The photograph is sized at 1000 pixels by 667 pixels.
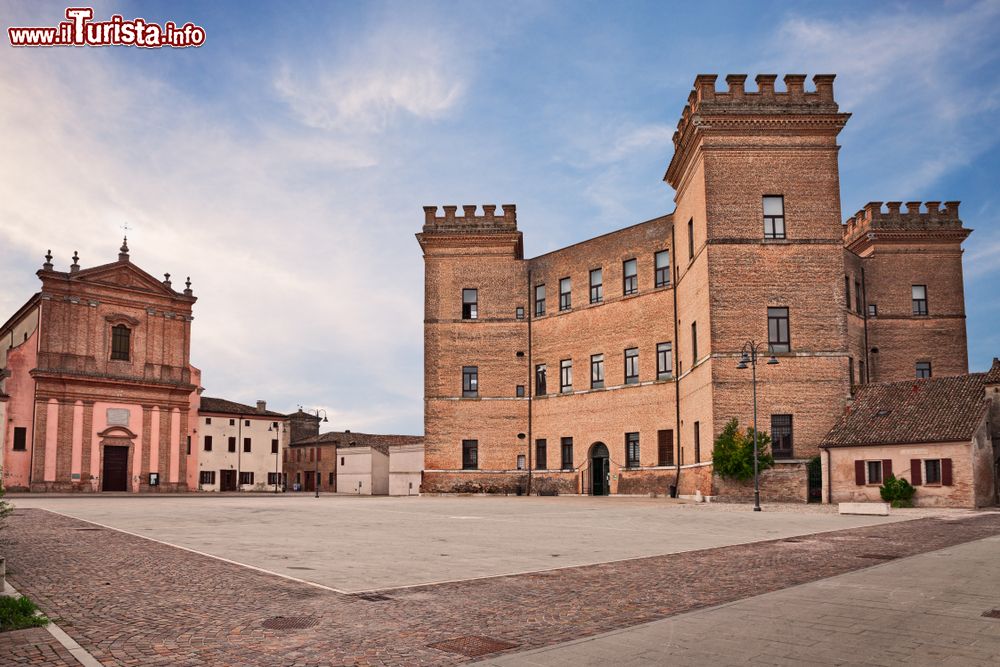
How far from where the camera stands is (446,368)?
46.4 meters

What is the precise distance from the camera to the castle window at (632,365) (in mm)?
41125

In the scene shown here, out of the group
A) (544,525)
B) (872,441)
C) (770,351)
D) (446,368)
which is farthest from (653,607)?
(446,368)

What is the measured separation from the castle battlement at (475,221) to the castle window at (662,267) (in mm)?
9617

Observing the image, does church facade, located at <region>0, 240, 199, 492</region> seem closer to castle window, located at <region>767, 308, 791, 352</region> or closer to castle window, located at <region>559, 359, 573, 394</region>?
castle window, located at <region>559, 359, 573, 394</region>

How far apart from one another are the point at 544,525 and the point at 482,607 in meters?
12.0

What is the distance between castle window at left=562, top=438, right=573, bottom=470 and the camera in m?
44.0

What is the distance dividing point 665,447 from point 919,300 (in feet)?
53.2

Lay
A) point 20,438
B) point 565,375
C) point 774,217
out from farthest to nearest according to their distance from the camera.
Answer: point 20,438, point 565,375, point 774,217

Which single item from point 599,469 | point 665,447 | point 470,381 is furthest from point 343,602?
point 470,381

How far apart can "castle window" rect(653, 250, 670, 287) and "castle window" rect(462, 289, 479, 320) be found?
36.5ft

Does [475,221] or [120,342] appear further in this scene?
[120,342]

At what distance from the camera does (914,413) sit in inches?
1157

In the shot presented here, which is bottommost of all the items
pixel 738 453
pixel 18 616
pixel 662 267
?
pixel 18 616

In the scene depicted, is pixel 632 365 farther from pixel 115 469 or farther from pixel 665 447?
pixel 115 469
